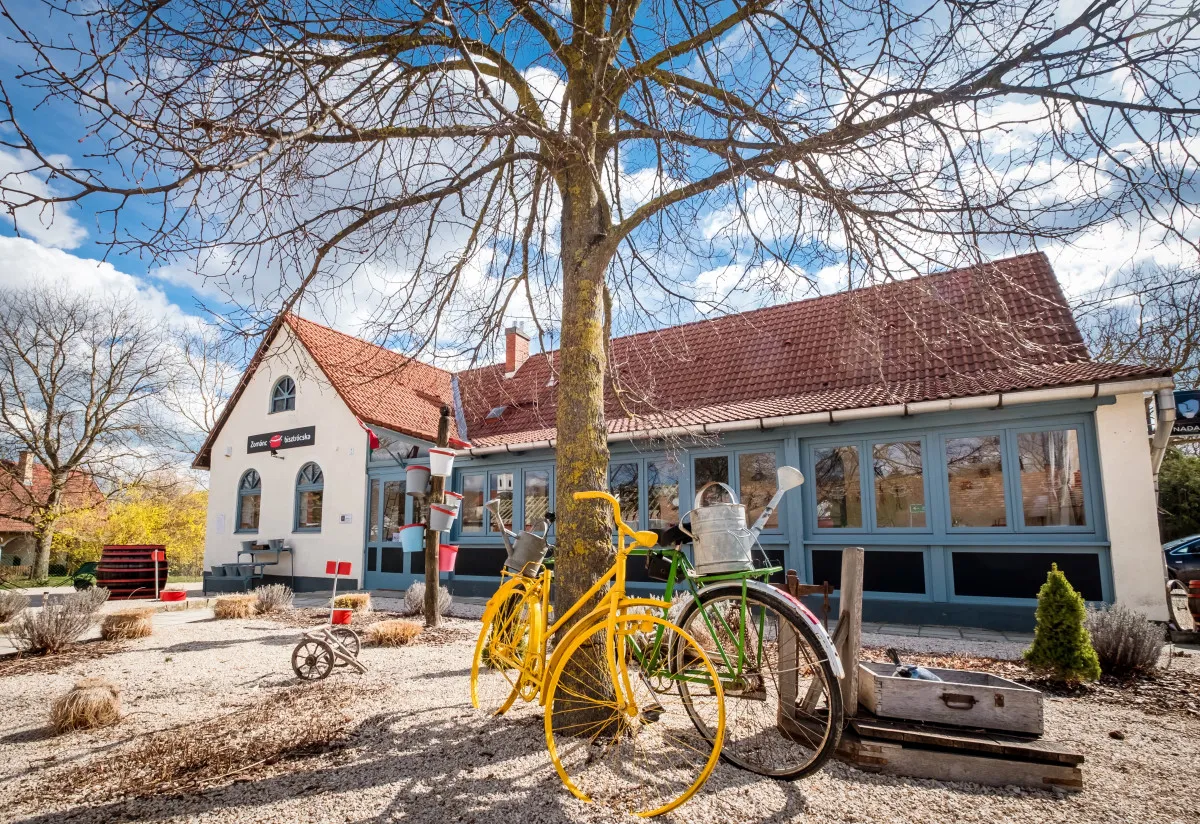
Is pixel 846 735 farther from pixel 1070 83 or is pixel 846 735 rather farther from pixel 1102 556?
pixel 1102 556

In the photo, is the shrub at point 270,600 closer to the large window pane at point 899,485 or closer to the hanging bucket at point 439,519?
the hanging bucket at point 439,519

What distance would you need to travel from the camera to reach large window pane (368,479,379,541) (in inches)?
594

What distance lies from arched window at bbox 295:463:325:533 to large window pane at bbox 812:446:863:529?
1170cm

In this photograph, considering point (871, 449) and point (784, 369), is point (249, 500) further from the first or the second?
point (871, 449)

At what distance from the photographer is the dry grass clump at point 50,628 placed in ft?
24.3

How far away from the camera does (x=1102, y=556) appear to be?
26.7 ft

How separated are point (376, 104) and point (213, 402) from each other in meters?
23.5

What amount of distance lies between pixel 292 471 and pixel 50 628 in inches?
366

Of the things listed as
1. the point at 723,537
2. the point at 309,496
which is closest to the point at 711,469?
A: the point at 723,537

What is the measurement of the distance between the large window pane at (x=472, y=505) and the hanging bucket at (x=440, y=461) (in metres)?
5.56

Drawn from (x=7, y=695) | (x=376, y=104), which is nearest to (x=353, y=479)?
(x=7, y=695)

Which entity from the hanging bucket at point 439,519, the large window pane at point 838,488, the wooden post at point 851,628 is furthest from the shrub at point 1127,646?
the hanging bucket at point 439,519

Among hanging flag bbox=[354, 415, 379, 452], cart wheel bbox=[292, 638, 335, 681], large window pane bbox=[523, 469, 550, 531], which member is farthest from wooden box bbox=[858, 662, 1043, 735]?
hanging flag bbox=[354, 415, 379, 452]

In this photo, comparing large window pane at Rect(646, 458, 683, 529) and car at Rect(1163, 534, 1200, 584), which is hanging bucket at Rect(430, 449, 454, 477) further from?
car at Rect(1163, 534, 1200, 584)
